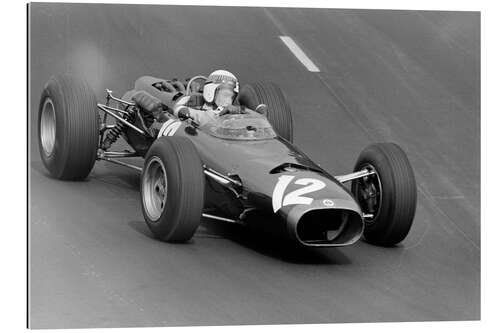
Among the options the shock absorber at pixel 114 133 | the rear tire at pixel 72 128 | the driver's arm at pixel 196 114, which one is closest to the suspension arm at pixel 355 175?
the driver's arm at pixel 196 114

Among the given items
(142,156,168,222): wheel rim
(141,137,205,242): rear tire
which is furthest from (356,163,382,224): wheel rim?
(142,156,168,222): wheel rim

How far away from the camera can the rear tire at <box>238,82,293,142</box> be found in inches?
603

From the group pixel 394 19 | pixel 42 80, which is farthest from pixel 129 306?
pixel 394 19

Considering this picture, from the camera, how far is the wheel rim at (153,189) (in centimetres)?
1330

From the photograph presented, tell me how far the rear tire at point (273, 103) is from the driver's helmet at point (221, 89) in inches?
33.9

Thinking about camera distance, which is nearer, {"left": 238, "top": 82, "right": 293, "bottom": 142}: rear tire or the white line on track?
{"left": 238, "top": 82, "right": 293, "bottom": 142}: rear tire

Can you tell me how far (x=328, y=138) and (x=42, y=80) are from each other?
12.5ft

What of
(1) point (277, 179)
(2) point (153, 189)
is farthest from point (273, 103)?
(1) point (277, 179)

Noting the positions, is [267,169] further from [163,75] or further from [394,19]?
[163,75]

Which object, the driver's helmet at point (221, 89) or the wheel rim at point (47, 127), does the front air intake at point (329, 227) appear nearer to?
the driver's helmet at point (221, 89)

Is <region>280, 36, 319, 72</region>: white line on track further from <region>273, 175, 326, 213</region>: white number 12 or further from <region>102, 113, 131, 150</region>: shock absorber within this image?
<region>273, 175, 326, 213</region>: white number 12

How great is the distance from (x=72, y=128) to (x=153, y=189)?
1.53 meters

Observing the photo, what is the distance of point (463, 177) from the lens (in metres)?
15.0

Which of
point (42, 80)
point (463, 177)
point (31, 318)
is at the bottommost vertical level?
point (31, 318)
